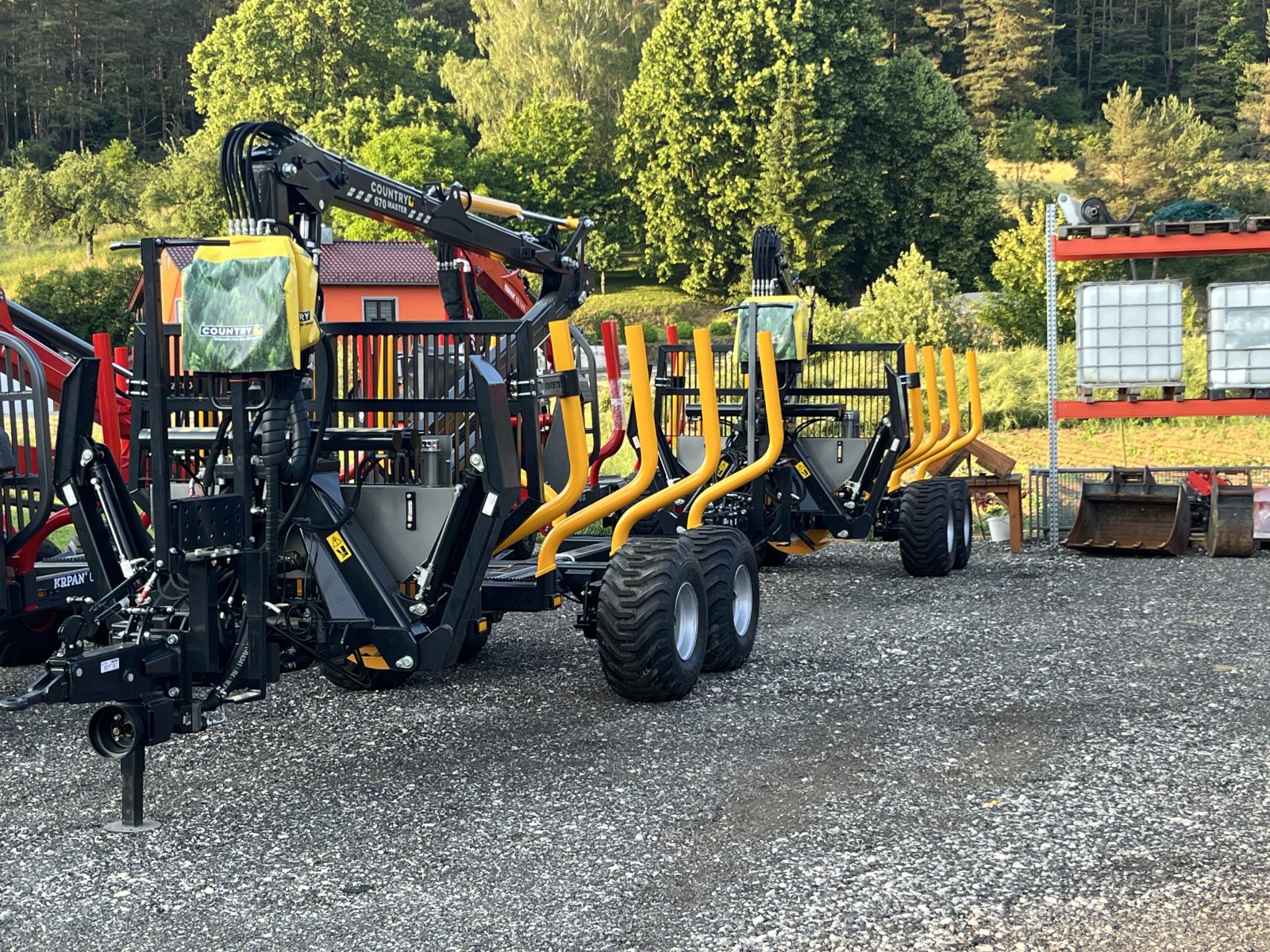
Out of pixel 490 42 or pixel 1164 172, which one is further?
pixel 490 42

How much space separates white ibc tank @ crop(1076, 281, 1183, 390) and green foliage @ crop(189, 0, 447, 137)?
59.9 metres

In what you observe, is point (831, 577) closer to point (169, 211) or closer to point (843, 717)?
point (843, 717)

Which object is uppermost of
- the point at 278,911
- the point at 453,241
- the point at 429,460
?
the point at 453,241

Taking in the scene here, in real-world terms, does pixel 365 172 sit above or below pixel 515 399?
above

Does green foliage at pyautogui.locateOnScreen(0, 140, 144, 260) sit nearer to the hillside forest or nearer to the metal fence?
the hillside forest

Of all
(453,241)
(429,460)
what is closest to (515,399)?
(429,460)

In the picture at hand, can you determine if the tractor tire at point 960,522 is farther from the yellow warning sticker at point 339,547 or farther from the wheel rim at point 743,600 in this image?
the yellow warning sticker at point 339,547

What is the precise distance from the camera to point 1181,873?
5523mm

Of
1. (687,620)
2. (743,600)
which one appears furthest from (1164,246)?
(687,620)

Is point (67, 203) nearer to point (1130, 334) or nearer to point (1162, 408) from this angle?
point (1130, 334)

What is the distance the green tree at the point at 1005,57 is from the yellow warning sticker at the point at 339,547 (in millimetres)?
81999

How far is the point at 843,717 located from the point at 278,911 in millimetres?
3558

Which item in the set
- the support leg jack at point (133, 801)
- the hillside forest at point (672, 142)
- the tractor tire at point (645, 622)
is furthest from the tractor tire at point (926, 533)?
the hillside forest at point (672, 142)

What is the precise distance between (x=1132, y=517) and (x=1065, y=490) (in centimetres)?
175
